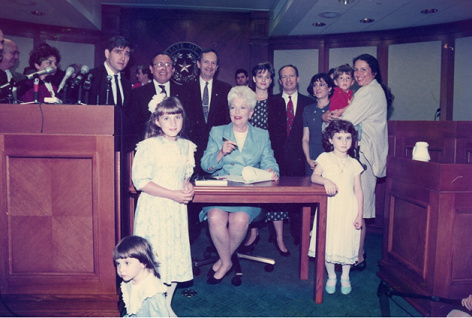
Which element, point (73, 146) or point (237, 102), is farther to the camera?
point (237, 102)

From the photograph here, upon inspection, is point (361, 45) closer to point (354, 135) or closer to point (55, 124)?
point (354, 135)

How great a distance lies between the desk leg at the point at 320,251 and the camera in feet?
7.68

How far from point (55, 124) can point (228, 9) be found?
5334mm

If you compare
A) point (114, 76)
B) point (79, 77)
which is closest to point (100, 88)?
point (114, 76)

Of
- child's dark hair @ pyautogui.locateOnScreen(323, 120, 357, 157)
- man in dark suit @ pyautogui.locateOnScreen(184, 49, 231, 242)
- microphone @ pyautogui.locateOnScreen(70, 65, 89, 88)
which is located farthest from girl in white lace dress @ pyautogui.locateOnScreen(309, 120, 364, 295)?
microphone @ pyautogui.locateOnScreen(70, 65, 89, 88)

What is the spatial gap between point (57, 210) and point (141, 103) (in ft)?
4.72

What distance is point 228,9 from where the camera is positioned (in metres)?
6.66

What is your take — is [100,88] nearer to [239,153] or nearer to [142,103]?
[142,103]

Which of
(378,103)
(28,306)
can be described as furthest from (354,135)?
(28,306)

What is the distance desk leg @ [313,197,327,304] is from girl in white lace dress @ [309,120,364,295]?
0.17m

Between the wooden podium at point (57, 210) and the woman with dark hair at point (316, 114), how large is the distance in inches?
76.1

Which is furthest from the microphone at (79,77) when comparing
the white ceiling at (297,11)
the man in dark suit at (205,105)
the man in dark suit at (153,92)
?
the white ceiling at (297,11)

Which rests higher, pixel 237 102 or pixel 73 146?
pixel 237 102

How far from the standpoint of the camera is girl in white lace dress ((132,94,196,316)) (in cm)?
212
